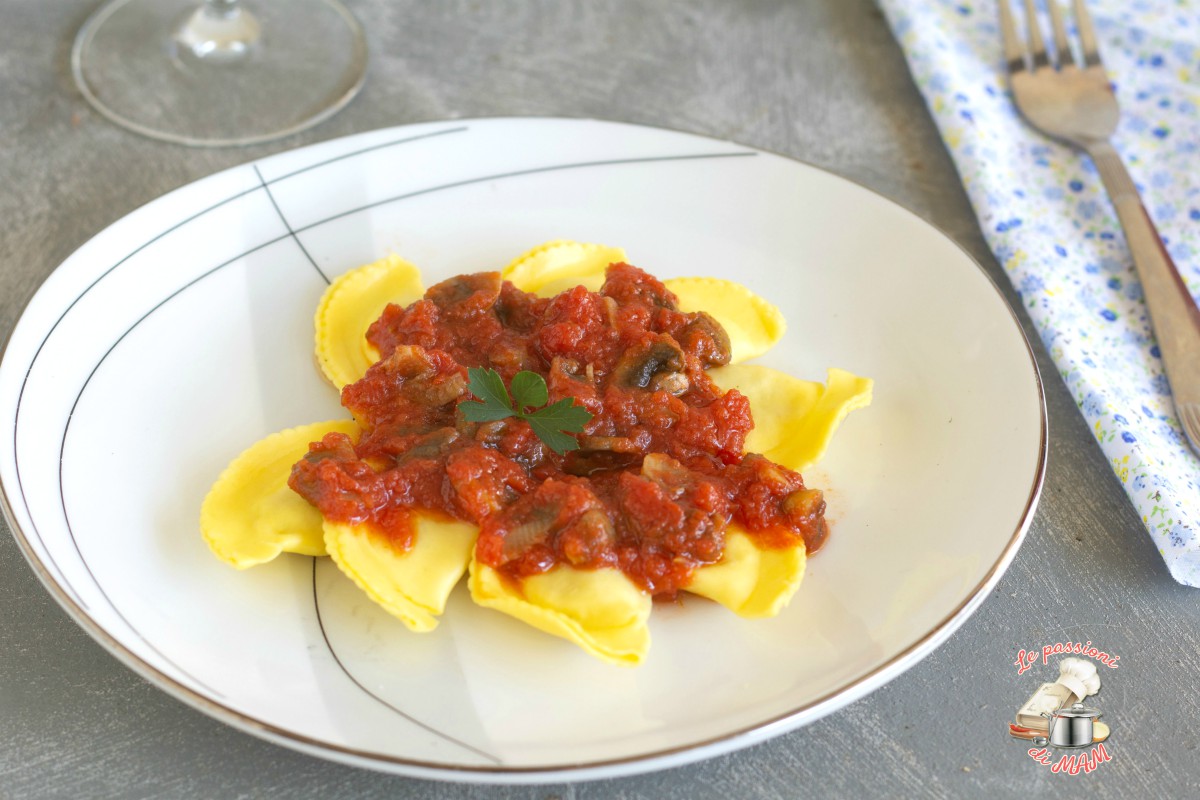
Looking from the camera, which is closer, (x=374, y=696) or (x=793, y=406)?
(x=374, y=696)

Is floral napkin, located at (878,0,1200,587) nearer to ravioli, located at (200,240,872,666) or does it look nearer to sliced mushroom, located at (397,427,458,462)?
ravioli, located at (200,240,872,666)

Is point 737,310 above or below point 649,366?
below

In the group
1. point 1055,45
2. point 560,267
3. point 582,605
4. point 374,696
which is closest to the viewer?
point 374,696

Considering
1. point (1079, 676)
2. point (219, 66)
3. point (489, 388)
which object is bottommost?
point (1079, 676)

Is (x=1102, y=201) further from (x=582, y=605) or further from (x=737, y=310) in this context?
(x=582, y=605)

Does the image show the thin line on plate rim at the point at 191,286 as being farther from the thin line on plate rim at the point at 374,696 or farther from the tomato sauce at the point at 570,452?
the tomato sauce at the point at 570,452

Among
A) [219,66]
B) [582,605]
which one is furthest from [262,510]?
[219,66]

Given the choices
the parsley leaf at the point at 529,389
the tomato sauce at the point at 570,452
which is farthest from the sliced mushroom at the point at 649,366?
the parsley leaf at the point at 529,389

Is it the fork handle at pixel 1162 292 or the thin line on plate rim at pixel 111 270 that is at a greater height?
the thin line on plate rim at pixel 111 270

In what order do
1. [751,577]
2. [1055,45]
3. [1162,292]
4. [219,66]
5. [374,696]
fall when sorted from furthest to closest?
[219,66] < [1055,45] < [1162,292] < [751,577] < [374,696]
